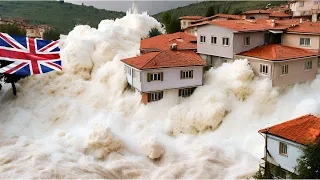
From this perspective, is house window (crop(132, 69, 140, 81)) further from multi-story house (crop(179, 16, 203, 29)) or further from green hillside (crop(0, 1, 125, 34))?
green hillside (crop(0, 1, 125, 34))

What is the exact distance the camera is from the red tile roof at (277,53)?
29.7 meters

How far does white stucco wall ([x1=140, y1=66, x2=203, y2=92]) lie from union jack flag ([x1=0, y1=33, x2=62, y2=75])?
7036 millimetres

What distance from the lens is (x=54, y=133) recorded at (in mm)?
29406

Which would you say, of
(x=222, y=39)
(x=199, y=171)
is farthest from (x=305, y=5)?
(x=199, y=171)

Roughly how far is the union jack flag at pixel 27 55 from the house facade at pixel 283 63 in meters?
15.7

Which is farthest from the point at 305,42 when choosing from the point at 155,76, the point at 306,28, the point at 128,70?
the point at 128,70

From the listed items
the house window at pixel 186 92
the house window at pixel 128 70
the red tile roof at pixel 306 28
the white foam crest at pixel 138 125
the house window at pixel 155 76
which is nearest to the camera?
the white foam crest at pixel 138 125

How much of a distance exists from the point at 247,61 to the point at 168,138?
9.61 m

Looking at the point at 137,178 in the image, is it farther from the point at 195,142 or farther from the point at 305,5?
the point at 305,5

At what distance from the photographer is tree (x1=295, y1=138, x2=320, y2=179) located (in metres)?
16.2

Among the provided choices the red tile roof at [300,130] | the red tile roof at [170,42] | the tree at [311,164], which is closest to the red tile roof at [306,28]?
the red tile roof at [170,42]

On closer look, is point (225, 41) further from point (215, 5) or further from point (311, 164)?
point (215, 5)

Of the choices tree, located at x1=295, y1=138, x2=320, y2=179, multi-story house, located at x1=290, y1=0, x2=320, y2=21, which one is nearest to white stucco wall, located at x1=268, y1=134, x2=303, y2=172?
tree, located at x1=295, y1=138, x2=320, y2=179

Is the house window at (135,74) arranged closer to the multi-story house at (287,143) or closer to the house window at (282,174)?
the multi-story house at (287,143)
